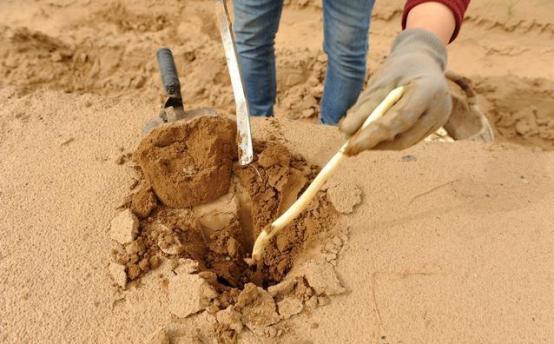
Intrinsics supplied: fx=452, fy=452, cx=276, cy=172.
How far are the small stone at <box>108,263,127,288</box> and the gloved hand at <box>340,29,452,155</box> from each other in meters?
0.59

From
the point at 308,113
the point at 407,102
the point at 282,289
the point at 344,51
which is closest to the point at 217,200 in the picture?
the point at 282,289

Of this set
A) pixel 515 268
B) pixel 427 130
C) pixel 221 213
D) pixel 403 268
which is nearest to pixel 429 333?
pixel 403 268

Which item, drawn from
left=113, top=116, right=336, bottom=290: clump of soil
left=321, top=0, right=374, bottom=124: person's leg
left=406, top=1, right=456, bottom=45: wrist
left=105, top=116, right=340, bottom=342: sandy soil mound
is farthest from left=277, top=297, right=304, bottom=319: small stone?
left=321, top=0, right=374, bottom=124: person's leg

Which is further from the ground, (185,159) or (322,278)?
(185,159)

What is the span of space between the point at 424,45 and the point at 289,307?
706 millimetres

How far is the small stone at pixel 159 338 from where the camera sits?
0.93 meters

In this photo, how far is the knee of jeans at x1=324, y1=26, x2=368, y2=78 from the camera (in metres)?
1.75

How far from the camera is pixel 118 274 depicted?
106cm

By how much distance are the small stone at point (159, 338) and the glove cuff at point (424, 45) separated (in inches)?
33.4

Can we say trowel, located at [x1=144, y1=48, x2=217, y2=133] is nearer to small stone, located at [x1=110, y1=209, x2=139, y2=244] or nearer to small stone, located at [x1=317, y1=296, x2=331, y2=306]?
small stone, located at [x1=110, y1=209, x2=139, y2=244]

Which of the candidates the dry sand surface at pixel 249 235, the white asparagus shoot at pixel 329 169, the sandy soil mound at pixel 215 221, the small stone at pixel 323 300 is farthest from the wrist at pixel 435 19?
the small stone at pixel 323 300

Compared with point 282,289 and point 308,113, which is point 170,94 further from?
point 308,113

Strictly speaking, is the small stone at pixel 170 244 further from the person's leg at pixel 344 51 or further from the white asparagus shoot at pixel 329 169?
the person's leg at pixel 344 51

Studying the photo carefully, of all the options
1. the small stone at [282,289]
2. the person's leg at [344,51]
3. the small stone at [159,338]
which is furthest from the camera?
the person's leg at [344,51]
